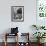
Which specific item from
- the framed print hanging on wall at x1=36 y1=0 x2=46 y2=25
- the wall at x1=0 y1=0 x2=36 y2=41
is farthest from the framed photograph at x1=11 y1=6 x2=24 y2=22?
the framed print hanging on wall at x1=36 y1=0 x2=46 y2=25

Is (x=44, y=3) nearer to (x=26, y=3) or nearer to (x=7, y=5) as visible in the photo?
(x=26, y=3)

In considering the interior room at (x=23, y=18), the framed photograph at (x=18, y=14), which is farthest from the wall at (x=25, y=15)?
the framed photograph at (x=18, y=14)

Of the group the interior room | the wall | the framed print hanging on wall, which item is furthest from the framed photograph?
the framed print hanging on wall

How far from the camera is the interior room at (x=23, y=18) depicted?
21.8ft

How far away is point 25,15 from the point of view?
6.69 m

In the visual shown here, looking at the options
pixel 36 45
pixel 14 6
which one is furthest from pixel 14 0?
pixel 36 45

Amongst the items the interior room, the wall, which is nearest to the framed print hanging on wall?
the interior room

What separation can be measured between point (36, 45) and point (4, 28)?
1.65 m

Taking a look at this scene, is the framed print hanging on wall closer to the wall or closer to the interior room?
the interior room

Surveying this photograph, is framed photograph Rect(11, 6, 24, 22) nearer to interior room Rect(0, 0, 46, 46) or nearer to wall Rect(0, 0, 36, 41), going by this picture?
interior room Rect(0, 0, 46, 46)

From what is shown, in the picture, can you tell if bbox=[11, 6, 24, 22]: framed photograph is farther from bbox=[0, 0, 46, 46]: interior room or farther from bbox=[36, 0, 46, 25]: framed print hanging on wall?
bbox=[36, 0, 46, 25]: framed print hanging on wall

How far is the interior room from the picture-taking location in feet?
21.8

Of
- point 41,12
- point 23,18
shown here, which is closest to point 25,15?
point 23,18

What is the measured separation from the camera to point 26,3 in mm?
6645
